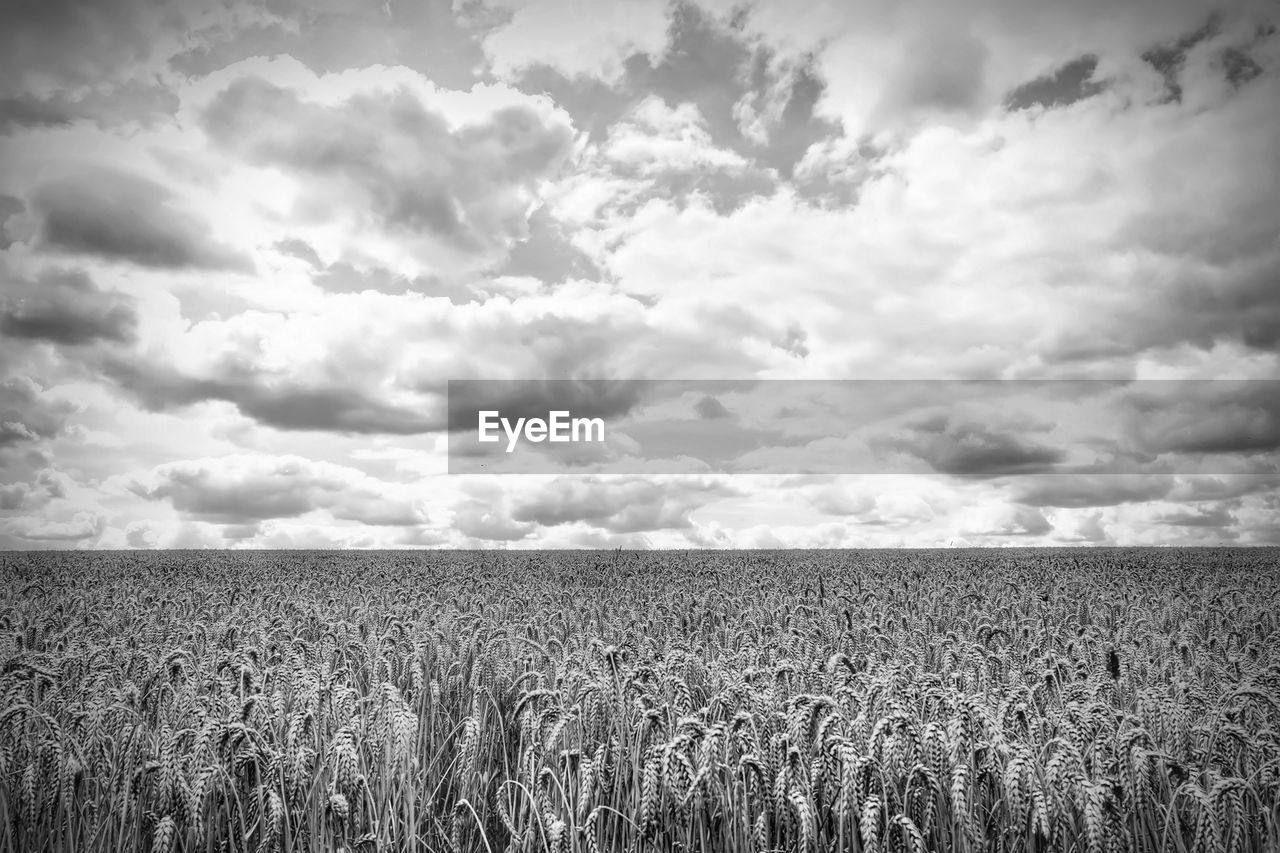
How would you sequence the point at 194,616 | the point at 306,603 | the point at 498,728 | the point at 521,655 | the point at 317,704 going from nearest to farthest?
the point at 317,704
the point at 498,728
the point at 521,655
the point at 194,616
the point at 306,603

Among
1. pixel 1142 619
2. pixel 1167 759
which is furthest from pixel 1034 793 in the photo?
pixel 1142 619

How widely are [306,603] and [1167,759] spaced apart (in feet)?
43.2

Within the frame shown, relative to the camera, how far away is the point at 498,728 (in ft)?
25.0

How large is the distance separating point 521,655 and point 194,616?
6220mm

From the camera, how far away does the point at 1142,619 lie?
12414 mm

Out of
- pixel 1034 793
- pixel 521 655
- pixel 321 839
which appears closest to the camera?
pixel 1034 793

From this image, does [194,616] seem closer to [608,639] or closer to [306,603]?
[306,603]

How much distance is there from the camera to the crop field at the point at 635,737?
12.9 ft

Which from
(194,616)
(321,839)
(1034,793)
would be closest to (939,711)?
(1034,793)

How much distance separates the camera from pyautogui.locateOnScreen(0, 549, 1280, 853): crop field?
392cm

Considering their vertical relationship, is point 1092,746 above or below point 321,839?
above

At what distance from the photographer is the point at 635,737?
6141mm

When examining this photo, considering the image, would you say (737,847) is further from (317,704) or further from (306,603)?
(306,603)

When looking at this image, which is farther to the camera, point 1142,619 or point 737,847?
point 1142,619
